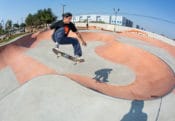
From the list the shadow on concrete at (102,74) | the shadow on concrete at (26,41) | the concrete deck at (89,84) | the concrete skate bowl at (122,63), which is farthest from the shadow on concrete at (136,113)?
the shadow on concrete at (26,41)

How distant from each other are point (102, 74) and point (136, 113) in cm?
590

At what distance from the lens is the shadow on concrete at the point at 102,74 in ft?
41.0

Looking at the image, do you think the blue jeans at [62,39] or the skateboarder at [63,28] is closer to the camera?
the skateboarder at [63,28]

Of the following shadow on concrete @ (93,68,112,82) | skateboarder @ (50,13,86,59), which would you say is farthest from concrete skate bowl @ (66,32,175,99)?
skateboarder @ (50,13,86,59)

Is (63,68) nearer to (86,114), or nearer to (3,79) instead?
(3,79)

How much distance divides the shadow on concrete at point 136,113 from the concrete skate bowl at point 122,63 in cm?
113

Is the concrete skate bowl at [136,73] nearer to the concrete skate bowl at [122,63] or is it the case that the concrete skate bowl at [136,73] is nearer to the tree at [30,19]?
the concrete skate bowl at [122,63]

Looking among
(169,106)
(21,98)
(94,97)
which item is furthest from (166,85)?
(21,98)

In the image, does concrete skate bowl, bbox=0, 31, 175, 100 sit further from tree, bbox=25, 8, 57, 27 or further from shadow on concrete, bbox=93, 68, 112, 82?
tree, bbox=25, 8, 57, 27

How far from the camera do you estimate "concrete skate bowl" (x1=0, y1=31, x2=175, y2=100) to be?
10.8 meters

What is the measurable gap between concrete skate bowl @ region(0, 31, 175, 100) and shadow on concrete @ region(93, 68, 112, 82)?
0.60 m

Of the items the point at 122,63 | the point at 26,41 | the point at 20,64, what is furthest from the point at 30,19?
the point at 20,64

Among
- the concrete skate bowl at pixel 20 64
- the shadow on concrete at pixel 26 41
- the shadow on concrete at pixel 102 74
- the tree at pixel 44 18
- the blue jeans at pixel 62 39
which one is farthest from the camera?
the tree at pixel 44 18

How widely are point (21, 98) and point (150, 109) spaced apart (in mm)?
4376
